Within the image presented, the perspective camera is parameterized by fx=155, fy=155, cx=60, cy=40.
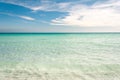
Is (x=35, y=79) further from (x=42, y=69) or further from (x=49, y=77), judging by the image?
(x=42, y=69)

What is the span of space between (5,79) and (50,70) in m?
1.77

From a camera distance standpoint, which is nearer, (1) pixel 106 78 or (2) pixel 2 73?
(1) pixel 106 78

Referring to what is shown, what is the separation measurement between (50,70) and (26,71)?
929mm

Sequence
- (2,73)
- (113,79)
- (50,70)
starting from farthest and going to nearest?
(50,70), (2,73), (113,79)

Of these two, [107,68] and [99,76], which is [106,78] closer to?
[99,76]

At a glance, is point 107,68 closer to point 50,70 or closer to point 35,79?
point 50,70

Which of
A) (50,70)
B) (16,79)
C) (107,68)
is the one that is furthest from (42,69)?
(107,68)

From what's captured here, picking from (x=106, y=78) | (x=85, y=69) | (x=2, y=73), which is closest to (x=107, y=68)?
(x=85, y=69)

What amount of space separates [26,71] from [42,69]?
662 mm

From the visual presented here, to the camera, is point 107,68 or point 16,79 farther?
point 107,68

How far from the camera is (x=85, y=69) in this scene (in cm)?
625

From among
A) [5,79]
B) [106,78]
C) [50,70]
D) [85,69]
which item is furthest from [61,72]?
[5,79]

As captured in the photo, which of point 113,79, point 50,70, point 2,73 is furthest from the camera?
point 50,70

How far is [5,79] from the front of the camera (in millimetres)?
5043
